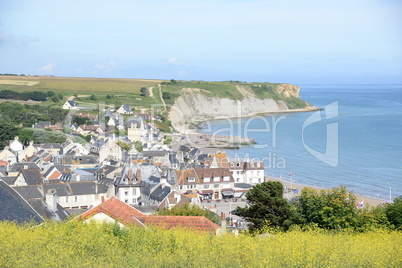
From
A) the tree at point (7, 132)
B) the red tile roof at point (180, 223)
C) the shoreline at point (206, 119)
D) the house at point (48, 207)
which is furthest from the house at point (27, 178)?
the shoreline at point (206, 119)

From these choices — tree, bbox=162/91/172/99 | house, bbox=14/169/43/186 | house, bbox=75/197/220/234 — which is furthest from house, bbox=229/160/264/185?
tree, bbox=162/91/172/99

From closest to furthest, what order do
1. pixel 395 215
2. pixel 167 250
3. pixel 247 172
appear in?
1. pixel 167 250
2. pixel 395 215
3. pixel 247 172

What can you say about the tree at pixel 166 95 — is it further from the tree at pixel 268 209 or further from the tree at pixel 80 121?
the tree at pixel 268 209

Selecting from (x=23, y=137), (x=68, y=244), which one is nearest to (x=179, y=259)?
(x=68, y=244)

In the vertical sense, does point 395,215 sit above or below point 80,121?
above

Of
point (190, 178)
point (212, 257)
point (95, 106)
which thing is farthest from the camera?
point (95, 106)

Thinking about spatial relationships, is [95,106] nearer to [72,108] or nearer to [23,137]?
[72,108]

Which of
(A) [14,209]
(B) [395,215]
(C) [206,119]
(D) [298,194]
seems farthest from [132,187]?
(C) [206,119]

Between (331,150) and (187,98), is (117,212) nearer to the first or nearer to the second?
(331,150)
